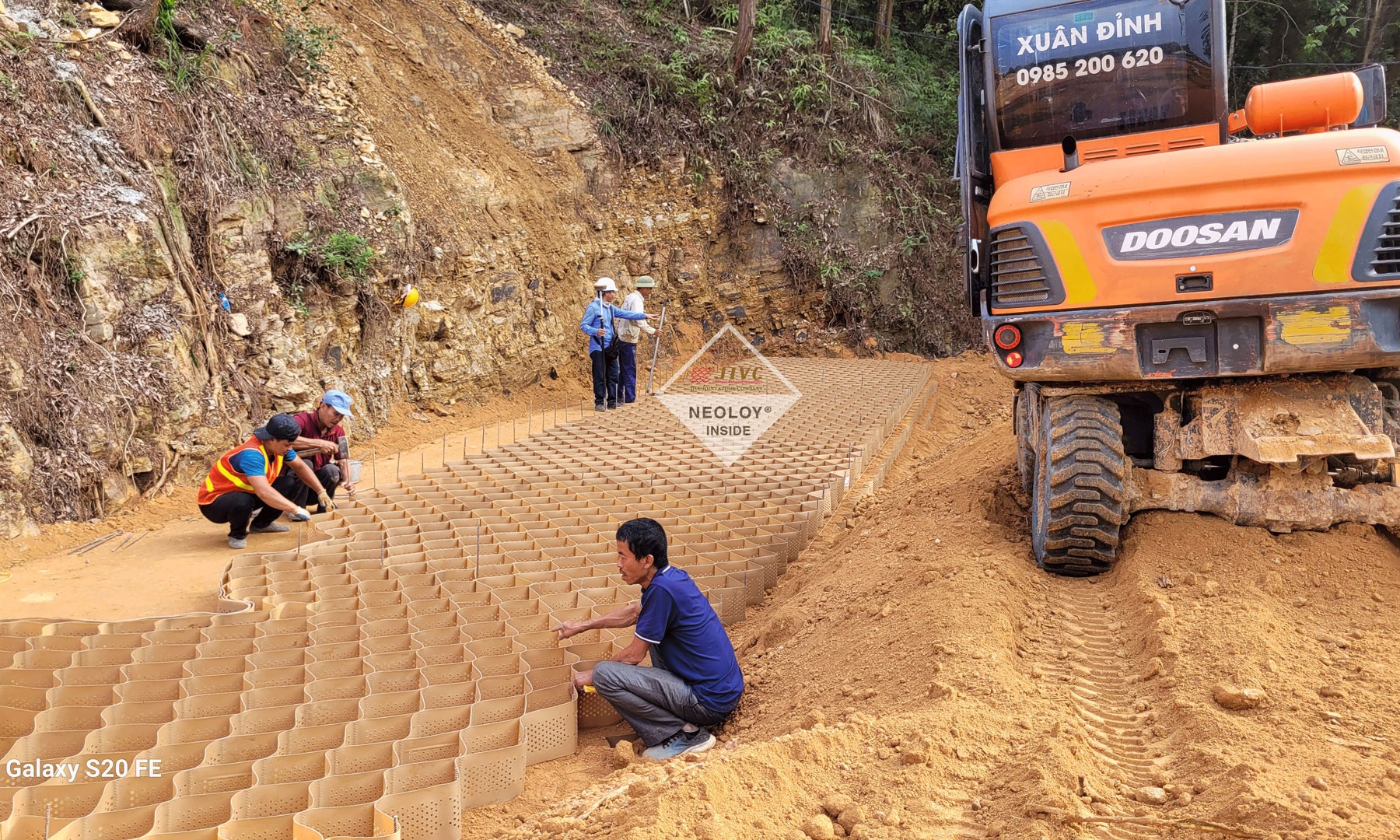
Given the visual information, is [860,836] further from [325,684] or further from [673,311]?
[673,311]

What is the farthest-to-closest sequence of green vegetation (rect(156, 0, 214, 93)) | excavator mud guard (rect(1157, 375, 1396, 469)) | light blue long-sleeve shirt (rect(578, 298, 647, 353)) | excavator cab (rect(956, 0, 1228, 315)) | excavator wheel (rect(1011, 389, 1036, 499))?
light blue long-sleeve shirt (rect(578, 298, 647, 353)) < green vegetation (rect(156, 0, 214, 93)) < excavator wheel (rect(1011, 389, 1036, 499)) < excavator cab (rect(956, 0, 1228, 315)) < excavator mud guard (rect(1157, 375, 1396, 469))

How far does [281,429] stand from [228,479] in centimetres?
46

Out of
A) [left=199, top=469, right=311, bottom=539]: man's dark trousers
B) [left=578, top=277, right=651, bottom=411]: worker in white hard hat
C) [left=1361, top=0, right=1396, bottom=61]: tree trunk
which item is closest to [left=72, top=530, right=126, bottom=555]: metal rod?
[left=199, top=469, right=311, bottom=539]: man's dark trousers

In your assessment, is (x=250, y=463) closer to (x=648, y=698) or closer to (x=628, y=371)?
(x=648, y=698)

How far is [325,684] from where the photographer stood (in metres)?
3.42

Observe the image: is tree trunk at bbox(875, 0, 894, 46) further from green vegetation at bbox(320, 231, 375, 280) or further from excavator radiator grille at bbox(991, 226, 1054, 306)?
excavator radiator grille at bbox(991, 226, 1054, 306)

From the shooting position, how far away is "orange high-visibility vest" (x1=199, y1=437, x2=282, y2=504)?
17.8 feet

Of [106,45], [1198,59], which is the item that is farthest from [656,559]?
[106,45]

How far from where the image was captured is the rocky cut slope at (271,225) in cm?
623

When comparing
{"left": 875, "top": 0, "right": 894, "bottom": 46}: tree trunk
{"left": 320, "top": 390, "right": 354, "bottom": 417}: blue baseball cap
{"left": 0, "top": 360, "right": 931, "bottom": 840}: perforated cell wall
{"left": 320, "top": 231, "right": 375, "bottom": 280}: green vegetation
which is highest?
{"left": 875, "top": 0, "right": 894, "bottom": 46}: tree trunk

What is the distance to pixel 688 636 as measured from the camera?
331 centimetres

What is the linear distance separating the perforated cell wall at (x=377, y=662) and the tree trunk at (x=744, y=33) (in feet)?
30.6

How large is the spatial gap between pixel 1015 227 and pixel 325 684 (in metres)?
3.09

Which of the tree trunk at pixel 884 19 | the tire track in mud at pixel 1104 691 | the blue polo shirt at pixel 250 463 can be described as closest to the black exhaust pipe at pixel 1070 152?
the tire track in mud at pixel 1104 691
